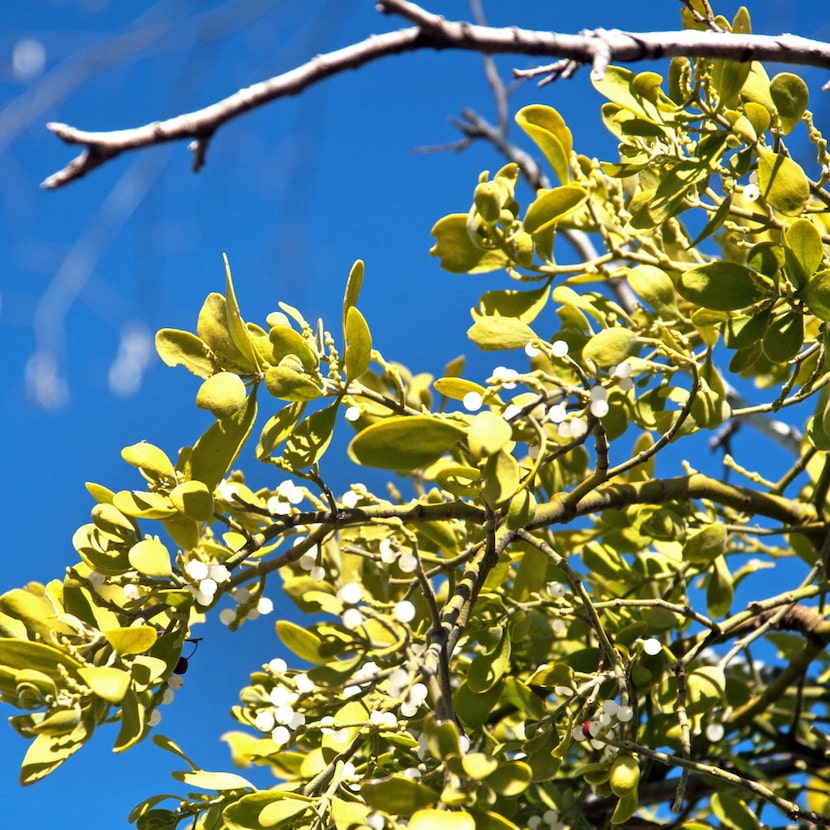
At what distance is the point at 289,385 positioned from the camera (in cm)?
61

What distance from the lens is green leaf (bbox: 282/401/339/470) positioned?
2.07 ft

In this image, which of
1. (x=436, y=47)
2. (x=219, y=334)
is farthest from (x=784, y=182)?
(x=219, y=334)

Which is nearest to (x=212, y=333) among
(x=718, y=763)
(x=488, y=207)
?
(x=488, y=207)

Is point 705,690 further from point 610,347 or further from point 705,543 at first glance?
point 610,347

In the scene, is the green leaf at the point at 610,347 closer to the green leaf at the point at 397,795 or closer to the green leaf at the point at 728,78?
the green leaf at the point at 728,78

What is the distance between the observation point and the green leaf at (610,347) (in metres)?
0.64

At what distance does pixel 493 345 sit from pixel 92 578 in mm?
300

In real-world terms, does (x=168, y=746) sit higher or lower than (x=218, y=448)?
lower

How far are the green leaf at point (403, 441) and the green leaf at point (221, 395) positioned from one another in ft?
0.31

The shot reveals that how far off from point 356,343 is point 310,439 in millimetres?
68

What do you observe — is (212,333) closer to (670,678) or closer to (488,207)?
(488,207)

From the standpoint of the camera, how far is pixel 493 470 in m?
0.54

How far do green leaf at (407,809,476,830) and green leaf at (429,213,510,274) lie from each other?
1.27ft

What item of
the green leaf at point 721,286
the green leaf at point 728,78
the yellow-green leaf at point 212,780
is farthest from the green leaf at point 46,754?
the green leaf at point 728,78
